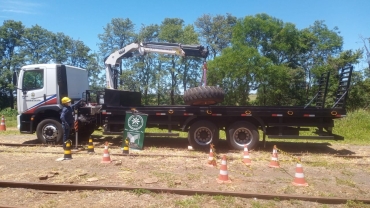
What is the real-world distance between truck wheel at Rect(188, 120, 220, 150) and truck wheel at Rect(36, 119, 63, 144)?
14.8 ft

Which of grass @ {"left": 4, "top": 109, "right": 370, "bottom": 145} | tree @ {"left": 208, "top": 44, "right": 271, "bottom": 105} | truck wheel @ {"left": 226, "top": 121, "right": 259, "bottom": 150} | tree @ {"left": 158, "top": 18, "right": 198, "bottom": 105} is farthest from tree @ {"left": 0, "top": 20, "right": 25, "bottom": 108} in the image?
truck wheel @ {"left": 226, "top": 121, "right": 259, "bottom": 150}

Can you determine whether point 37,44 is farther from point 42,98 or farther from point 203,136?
point 203,136

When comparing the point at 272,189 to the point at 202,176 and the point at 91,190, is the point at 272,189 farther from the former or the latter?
the point at 91,190

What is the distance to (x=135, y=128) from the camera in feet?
31.4

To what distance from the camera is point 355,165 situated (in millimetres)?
7855

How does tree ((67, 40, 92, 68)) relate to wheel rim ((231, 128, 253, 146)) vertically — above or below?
above

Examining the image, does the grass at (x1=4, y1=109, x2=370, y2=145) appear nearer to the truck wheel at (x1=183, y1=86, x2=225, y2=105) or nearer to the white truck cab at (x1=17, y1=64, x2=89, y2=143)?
the white truck cab at (x1=17, y1=64, x2=89, y2=143)

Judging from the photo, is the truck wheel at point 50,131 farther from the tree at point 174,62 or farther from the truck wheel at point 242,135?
the tree at point 174,62

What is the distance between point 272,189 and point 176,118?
4.67m

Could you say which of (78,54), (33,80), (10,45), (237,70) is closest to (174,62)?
(237,70)

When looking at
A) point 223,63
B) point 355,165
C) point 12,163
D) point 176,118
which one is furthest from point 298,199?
point 223,63

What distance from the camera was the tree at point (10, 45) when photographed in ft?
148

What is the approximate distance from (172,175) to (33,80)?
6.75m

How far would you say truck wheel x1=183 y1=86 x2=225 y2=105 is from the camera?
30.4 ft
